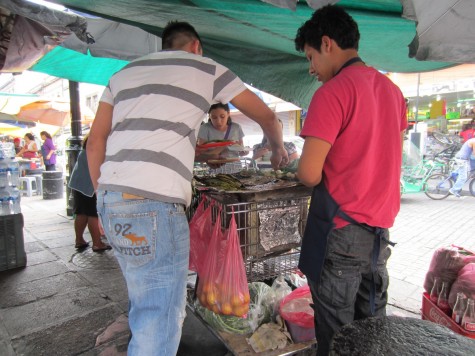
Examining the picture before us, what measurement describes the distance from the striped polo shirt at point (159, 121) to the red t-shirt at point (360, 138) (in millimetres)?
588

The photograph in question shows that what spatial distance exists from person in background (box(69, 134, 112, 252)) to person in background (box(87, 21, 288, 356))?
112 inches

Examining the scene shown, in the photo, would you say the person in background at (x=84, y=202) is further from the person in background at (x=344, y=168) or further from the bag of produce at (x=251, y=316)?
the person in background at (x=344, y=168)

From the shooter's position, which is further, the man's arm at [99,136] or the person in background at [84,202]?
the person in background at [84,202]

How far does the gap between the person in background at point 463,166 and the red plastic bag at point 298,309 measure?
9196 mm

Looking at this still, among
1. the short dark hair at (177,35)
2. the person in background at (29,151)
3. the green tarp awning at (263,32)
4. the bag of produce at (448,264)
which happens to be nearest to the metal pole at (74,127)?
the green tarp awning at (263,32)

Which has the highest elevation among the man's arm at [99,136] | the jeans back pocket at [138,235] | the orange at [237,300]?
the man's arm at [99,136]

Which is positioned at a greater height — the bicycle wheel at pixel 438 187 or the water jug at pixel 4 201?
the water jug at pixel 4 201

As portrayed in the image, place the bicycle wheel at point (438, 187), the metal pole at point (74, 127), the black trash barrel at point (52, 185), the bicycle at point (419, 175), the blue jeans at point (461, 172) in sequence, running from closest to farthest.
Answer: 1. the metal pole at point (74, 127)
2. the blue jeans at point (461, 172)
3. the bicycle at point (419, 175)
4. the bicycle wheel at point (438, 187)
5. the black trash barrel at point (52, 185)

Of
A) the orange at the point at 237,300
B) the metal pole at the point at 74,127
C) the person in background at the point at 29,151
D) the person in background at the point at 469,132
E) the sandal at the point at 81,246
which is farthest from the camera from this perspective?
the person in background at the point at 29,151

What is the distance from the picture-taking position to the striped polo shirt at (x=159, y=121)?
64.7 inches

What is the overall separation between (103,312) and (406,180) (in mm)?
9666

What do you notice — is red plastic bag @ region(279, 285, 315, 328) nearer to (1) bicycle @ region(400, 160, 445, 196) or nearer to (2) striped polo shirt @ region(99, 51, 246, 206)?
(2) striped polo shirt @ region(99, 51, 246, 206)

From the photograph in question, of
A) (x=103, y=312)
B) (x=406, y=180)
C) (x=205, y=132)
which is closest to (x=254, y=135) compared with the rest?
(x=406, y=180)

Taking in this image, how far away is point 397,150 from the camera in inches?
68.0
